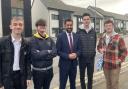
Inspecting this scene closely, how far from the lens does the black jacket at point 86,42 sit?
24.0ft

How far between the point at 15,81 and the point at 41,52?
1.03 metres

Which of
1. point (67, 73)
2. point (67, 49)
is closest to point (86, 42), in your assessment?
point (67, 49)

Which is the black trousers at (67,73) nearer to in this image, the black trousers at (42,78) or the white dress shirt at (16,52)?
the black trousers at (42,78)

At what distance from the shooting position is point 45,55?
6.01 metres

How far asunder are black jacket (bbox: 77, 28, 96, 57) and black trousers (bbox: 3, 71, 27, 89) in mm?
2443

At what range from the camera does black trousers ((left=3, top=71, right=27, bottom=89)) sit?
506 centimetres

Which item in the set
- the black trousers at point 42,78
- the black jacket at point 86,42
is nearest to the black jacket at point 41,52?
the black trousers at point 42,78

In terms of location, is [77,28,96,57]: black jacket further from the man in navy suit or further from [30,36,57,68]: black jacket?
[30,36,57,68]: black jacket

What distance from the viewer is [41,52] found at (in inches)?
236

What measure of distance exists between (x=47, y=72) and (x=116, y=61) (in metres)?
1.68

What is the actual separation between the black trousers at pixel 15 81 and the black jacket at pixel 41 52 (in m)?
0.87

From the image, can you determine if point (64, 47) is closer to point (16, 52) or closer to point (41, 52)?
point (41, 52)

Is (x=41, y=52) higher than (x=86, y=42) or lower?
lower

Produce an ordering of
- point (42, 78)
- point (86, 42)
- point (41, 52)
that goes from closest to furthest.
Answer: point (41, 52), point (42, 78), point (86, 42)
